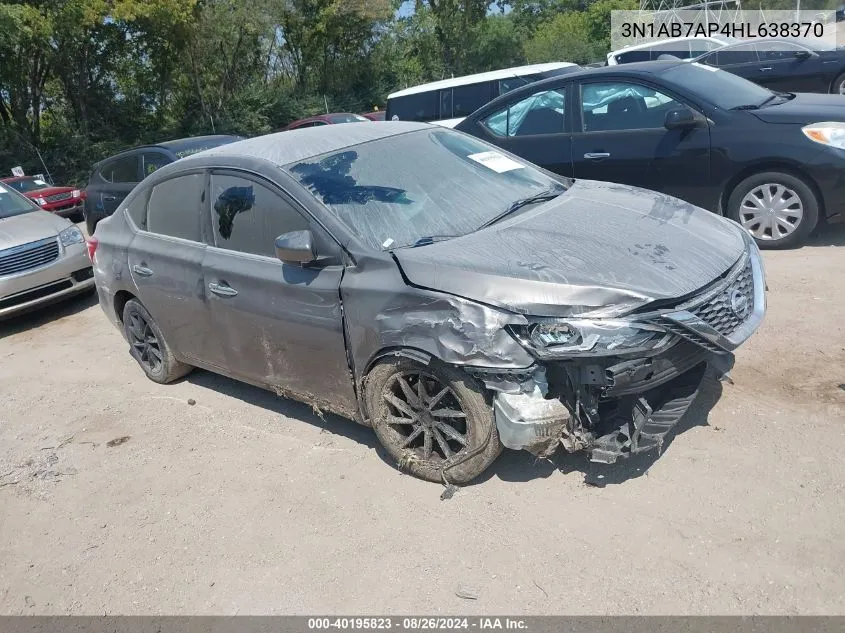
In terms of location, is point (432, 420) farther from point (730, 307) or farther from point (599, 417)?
point (730, 307)

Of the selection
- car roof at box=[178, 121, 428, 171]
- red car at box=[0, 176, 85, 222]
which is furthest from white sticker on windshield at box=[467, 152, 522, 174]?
red car at box=[0, 176, 85, 222]

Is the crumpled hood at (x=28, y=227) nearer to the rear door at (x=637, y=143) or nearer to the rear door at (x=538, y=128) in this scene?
the rear door at (x=538, y=128)

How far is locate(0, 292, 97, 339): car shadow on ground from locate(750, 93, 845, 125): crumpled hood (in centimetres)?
719

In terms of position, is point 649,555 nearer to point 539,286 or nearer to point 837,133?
point 539,286

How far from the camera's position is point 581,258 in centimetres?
336

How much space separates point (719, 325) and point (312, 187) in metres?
2.18

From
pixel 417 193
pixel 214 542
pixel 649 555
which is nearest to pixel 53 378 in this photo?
pixel 214 542

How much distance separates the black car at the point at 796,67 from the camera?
37.3 ft

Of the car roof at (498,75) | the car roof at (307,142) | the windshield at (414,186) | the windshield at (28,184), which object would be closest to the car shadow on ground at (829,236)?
the windshield at (414,186)

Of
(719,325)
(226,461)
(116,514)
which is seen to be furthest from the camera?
(226,461)

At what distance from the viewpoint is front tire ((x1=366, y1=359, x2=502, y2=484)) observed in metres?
3.36

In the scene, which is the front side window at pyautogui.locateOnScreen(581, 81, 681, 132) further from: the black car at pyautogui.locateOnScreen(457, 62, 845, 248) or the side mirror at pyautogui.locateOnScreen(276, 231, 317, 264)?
the side mirror at pyautogui.locateOnScreen(276, 231, 317, 264)

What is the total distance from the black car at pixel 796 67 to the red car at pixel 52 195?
40.4ft

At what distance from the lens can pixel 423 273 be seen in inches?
135
